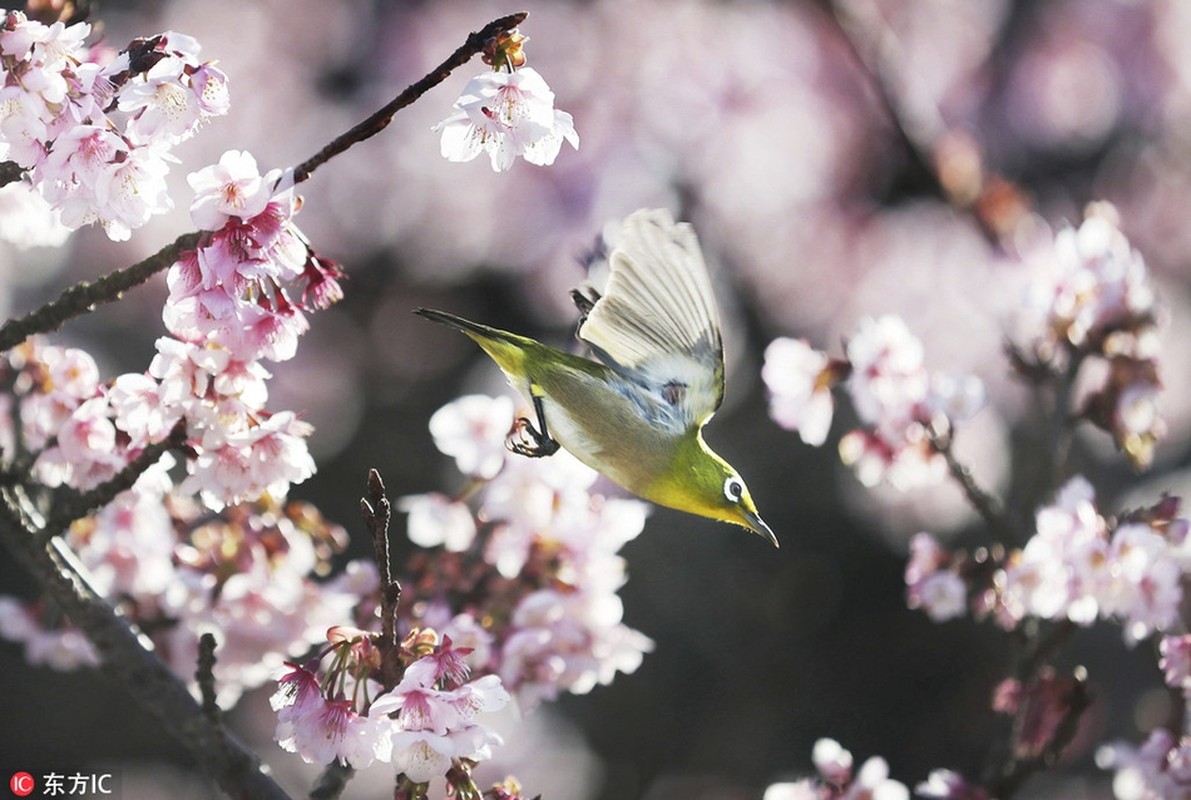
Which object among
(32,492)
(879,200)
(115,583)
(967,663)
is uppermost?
(32,492)

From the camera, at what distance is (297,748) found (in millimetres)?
1127

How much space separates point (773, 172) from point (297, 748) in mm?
4210

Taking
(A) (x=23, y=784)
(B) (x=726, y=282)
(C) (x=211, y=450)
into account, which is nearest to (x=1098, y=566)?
(C) (x=211, y=450)

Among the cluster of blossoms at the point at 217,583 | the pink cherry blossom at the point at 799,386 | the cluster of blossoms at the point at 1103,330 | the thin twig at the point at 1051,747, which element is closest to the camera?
the thin twig at the point at 1051,747

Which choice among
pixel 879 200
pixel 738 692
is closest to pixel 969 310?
pixel 879 200

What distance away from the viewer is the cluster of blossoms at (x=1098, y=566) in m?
1.70

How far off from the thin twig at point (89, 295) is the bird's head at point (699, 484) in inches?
21.1

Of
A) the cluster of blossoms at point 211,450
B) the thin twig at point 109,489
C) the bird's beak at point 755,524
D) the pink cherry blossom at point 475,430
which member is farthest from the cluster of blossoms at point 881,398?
the thin twig at point 109,489

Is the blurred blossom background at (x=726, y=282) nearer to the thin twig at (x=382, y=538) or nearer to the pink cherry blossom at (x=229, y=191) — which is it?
the pink cherry blossom at (x=229, y=191)

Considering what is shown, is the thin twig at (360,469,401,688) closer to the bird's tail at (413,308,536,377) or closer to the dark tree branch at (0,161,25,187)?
the bird's tail at (413,308,536,377)

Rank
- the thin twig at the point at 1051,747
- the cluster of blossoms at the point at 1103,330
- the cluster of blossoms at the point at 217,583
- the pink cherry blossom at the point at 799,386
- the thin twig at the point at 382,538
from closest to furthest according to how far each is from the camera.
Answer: the thin twig at the point at 382,538 < the thin twig at the point at 1051,747 < the cluster of blossoms at the point at 217,583 < the cluster of blossoms at the point at 1103,330 < the pink cherry blossom at the point at 799,386

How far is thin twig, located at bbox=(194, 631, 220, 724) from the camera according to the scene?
114 centimetres

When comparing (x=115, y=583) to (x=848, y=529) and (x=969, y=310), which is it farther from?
(x=969, y=310)

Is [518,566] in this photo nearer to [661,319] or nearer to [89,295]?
[661,319]
